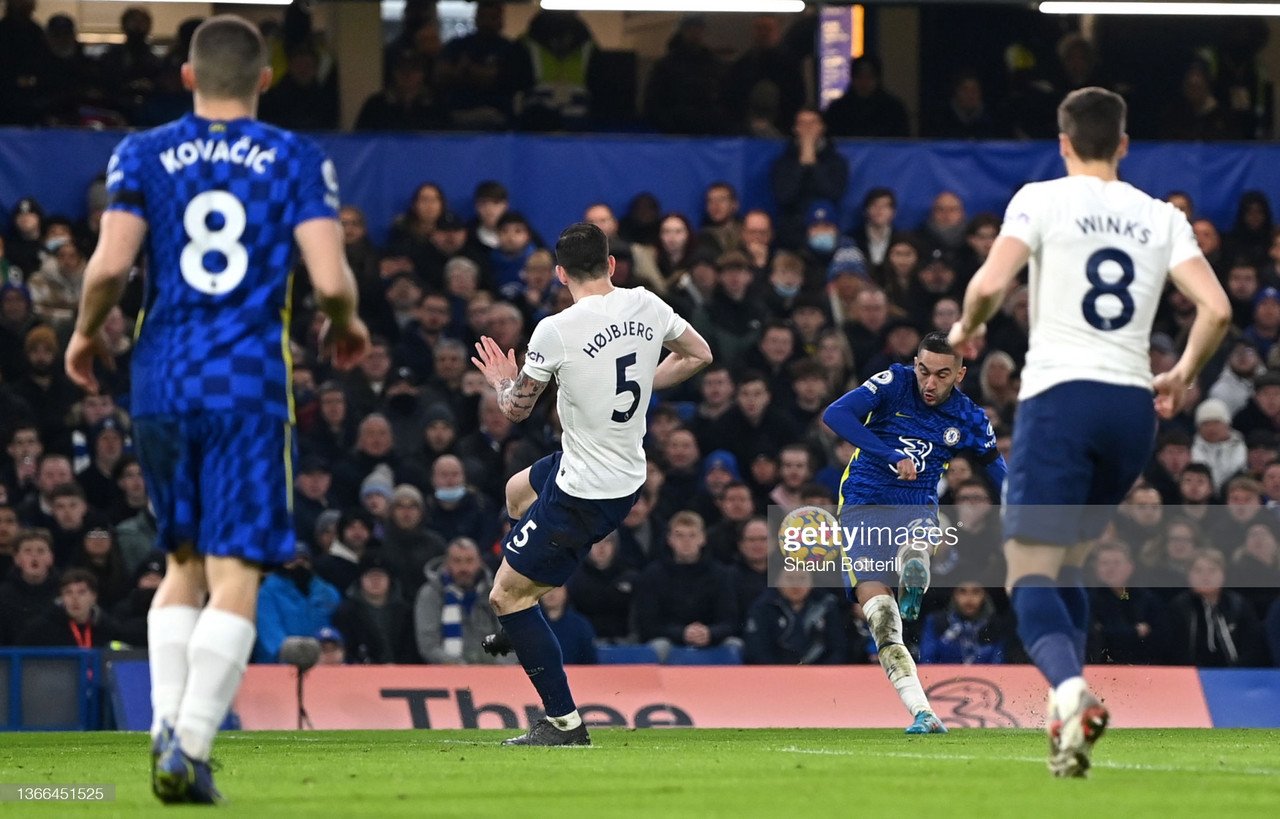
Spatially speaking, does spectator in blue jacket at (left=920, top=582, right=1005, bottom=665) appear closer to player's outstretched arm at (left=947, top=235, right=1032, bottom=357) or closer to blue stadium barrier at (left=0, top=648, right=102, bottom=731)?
blue stadium barrier at (left=0, top=648, right=102, bottom=731)

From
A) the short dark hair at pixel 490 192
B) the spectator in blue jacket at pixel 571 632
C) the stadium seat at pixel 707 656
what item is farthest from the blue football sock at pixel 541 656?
the short dark hair at pixel 490 192

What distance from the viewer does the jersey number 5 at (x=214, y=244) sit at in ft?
24.5

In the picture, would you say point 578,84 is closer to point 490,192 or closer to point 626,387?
point 490,192

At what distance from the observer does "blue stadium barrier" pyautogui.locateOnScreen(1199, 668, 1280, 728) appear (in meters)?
15.5

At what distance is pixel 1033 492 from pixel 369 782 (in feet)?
8.91

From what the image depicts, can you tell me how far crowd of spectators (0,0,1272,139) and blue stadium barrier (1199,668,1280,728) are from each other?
7.54 metres

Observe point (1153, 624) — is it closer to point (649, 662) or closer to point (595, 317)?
point (649, 662)

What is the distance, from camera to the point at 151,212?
296 inches

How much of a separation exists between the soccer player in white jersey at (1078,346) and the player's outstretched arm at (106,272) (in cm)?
286

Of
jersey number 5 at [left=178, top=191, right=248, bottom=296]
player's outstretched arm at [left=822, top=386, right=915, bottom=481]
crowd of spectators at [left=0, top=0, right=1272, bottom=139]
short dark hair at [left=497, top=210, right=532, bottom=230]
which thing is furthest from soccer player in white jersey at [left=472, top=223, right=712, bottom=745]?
crowd of spectators at [left=0, top=0, right=1272, bottom=139]

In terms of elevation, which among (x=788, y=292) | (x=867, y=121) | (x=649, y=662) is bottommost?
(x=649, y=662)

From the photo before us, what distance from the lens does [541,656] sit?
36.7ft

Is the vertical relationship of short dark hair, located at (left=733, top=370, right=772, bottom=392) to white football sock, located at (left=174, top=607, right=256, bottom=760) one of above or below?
below

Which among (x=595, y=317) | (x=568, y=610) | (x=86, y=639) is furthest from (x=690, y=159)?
(x=595, y=317)
